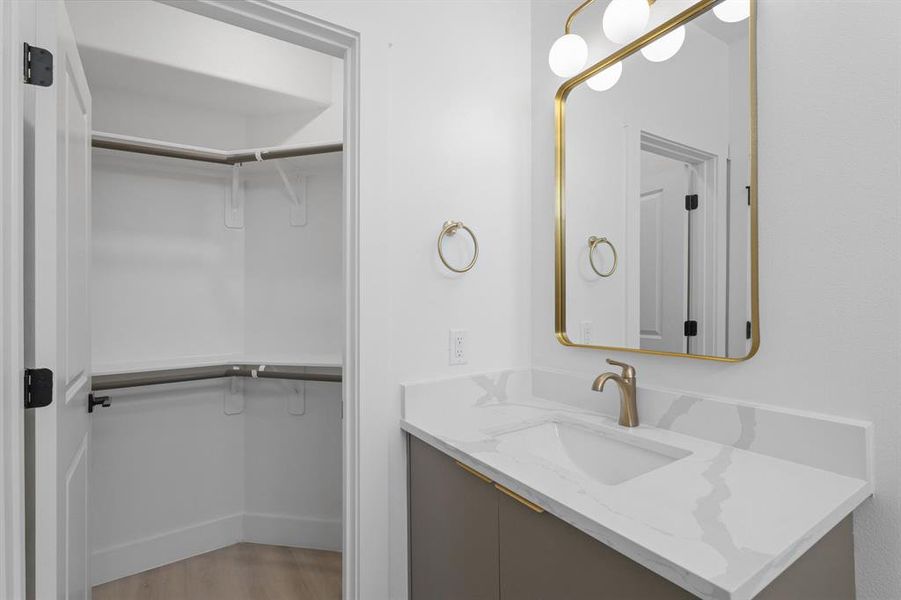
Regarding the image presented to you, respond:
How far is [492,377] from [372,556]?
64cm

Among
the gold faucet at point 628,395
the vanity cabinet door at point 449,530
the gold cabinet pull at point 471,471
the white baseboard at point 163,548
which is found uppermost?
the gold faucet at point 628,395

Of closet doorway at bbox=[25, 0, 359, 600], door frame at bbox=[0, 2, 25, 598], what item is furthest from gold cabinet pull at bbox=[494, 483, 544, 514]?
closet doorway at bbox=[25, 0, 359, 600]

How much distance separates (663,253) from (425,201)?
2.31 feet

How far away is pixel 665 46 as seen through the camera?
3.98 ft

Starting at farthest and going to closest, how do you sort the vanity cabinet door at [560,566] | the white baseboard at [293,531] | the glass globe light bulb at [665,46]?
1. the white baseboard at [293,531]
2. the glass globe light bulb at [665,46]
3. the vanity cabinet door at [560,566]

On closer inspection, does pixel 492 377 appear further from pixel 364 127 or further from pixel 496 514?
pixel 364 127

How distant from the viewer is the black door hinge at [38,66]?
0.90m

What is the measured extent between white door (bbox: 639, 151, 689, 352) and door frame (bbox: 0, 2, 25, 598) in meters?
1.43

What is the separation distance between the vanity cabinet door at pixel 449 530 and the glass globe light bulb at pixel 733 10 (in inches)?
47.7

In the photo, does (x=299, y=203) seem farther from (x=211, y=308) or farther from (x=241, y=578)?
(x=241, y=578)

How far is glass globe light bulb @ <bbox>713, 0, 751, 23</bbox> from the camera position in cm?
103

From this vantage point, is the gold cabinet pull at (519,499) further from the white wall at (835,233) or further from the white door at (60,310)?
the white door at (60,310)

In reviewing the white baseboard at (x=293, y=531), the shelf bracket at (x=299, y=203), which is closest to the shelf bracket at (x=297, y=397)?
the white baseboard at (x=293, y=531)

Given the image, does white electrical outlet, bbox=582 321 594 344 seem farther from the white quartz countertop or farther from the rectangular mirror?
the white quartz countertop
